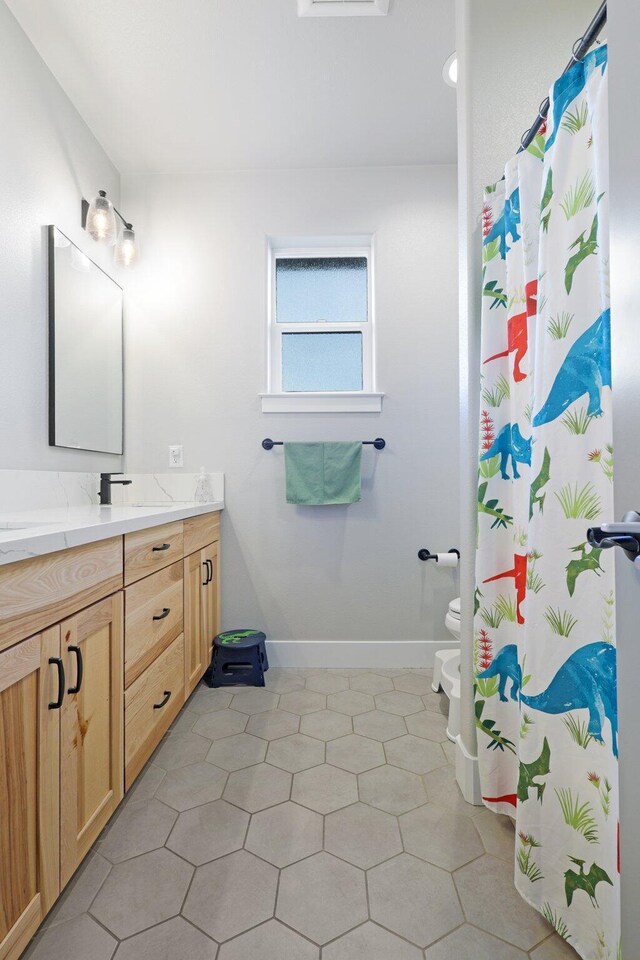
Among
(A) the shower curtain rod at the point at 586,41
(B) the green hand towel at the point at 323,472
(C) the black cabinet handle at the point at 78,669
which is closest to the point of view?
(A) the shower curtain rod at the point at 586,41

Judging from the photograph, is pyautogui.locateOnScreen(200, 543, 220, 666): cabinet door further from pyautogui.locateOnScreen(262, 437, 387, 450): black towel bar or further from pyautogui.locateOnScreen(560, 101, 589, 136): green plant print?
pyautogui.locateOnScreen(560, 101, 589, 136): green plant print

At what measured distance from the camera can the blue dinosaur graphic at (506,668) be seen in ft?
3.99

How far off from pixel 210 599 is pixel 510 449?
61.0 inches

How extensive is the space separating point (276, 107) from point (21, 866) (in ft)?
8.54

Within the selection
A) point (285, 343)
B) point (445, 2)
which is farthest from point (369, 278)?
point (445, 2)

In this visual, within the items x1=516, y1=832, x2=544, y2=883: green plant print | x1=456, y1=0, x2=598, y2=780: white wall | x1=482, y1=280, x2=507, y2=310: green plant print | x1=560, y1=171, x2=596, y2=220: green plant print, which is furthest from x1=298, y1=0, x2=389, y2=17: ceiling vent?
x1=516, y1=832, x2=544, y2=883: green plant print

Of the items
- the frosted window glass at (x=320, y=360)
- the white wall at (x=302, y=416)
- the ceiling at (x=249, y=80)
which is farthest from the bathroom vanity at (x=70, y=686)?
the ceiling at (x=249, y=80)

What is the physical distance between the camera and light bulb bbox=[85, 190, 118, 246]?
191 centimetres

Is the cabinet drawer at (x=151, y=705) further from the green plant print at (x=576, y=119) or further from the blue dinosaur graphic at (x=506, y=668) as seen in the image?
the green plant print at (x=576, y=119)

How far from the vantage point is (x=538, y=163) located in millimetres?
1049

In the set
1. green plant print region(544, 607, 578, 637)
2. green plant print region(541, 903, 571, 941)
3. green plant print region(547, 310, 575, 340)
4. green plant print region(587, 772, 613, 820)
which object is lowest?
green plant print region(541, 903, 571, 941)

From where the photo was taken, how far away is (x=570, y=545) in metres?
0.89

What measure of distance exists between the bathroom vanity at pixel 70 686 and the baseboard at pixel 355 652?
0.83m

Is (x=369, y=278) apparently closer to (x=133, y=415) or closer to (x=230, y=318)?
(x=230, y=318)
